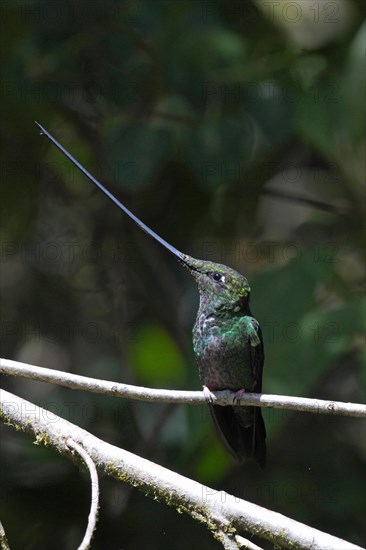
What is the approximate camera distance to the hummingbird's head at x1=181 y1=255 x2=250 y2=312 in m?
3.56

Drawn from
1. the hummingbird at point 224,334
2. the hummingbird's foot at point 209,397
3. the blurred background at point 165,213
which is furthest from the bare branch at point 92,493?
the blurred background at point 165,213

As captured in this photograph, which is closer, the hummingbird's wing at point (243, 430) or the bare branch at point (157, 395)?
the bare branch at point (157, 395)

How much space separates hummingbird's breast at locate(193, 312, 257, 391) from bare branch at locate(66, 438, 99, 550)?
996 millimetres

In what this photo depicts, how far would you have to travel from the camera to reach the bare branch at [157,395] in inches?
96.3

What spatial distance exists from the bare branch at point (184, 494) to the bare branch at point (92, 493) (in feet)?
0.10

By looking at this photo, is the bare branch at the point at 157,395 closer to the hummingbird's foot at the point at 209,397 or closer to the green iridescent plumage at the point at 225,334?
the hummingbird's foot at the point at 209,397

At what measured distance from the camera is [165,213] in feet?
18.1

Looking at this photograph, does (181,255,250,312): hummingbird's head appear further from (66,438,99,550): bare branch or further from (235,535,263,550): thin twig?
(235,535,263,550): thin twig

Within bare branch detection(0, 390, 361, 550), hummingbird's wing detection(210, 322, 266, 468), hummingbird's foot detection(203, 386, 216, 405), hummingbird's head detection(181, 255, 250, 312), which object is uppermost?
hummingbird's head detection(181, 255, 250, 312)

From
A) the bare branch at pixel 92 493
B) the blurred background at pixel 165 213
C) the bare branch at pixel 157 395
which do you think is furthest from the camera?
the blurred background at pixel 165 213

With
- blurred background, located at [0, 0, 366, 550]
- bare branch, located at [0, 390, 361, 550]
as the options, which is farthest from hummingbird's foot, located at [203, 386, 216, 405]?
blurred background, located at [0, 0, 366, 550]

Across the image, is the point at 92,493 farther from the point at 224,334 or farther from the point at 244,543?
the point at 224,334

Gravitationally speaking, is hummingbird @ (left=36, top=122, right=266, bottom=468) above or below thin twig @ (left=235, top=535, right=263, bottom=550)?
above

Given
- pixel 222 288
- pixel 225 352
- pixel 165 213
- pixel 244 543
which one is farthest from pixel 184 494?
pixel 165 213
